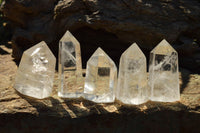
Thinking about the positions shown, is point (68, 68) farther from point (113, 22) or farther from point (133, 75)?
point (113, 22)

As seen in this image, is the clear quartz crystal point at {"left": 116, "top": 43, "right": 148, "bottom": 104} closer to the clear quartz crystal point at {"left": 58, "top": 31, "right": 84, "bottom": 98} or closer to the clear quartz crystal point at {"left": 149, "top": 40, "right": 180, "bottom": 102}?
the clear quartz crystal point at {"left": 149, "top": 40, "right": 180, "bottom": 102}

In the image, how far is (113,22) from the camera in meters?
2.68

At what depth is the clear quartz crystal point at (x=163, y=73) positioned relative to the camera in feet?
6.31

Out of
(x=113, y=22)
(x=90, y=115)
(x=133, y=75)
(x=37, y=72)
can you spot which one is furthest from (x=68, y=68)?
(x=113, y=22)

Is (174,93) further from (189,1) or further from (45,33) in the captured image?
(45,33)

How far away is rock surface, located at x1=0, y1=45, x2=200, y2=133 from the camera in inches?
71.3

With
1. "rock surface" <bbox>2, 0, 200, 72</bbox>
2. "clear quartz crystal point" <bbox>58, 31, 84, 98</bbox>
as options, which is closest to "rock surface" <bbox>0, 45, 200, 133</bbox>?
"clear quartz crystal point" <bbox>58, 31, 84, 98</bbox>

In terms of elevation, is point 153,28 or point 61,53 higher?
point 153,28

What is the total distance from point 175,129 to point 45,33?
1729 mm

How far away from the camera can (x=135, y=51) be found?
6.01ft

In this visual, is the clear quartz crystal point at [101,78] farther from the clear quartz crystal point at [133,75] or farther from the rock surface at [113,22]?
the rock surface at [113,22]

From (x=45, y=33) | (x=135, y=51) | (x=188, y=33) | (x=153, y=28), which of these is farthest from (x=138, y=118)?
(x=45, y=33)

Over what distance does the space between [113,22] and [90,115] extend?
118 centimetres

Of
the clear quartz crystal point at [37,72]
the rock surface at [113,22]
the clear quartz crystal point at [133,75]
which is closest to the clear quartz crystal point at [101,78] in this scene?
the clear quartz crystal point at [133,75]
